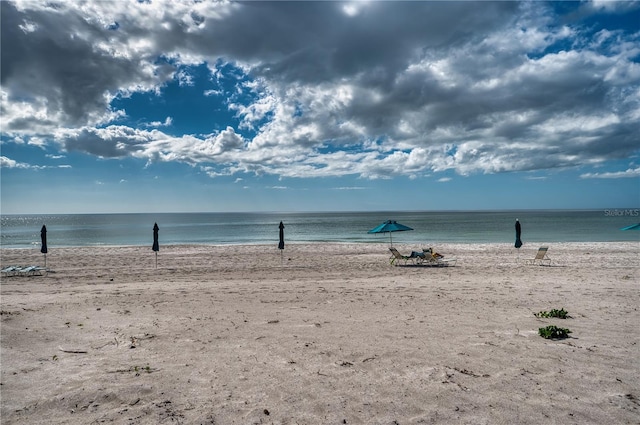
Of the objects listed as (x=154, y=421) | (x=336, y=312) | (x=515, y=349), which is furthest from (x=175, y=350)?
(x=515, y=349)

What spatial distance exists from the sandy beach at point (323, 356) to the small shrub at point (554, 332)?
0.16 metres

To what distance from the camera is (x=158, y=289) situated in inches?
472

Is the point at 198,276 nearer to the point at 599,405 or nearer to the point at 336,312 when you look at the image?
the point at 336,312

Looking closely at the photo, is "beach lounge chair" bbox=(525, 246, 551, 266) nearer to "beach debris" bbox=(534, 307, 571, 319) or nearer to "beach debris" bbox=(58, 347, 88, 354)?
"beach debris" bbox=(534, 307, 571, 319)

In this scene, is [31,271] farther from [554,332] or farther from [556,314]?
[556,314]

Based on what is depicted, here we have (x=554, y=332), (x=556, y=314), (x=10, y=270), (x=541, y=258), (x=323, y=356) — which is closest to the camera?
(x=323, y=356)

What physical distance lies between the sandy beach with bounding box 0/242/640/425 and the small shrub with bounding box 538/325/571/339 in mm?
159

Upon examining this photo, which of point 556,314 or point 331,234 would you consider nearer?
point 556,314

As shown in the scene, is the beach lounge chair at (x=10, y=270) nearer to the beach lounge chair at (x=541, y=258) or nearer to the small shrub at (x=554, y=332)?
the small shrub at (x=554, y=332)

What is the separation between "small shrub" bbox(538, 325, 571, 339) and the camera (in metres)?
6.45

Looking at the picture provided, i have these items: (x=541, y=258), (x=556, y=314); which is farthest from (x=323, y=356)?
(x=541, y=258)

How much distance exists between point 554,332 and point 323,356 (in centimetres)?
404

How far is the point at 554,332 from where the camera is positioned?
21.3 ft

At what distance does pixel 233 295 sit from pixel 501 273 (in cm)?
1019
